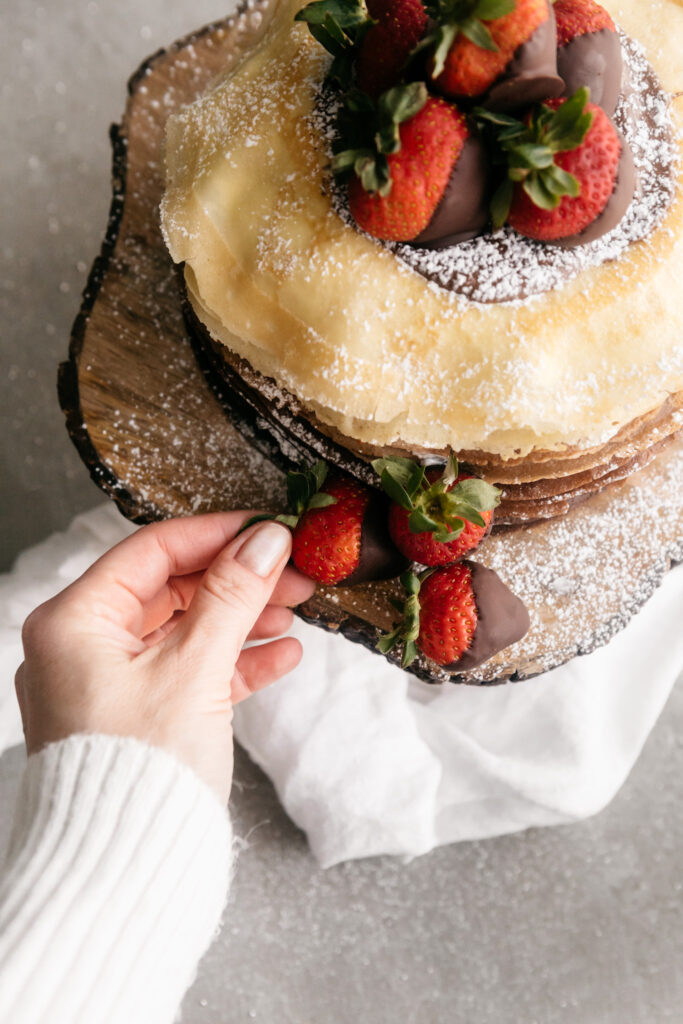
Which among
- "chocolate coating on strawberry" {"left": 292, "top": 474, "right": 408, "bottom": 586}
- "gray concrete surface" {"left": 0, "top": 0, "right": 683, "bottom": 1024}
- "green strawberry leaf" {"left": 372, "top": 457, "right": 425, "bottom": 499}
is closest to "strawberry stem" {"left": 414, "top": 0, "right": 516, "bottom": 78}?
"green strawberry leaf" {"left": 372, "top": 457, "right": 425, "bottom": 499}

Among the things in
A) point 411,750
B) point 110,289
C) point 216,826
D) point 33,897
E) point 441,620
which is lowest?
point 411,750

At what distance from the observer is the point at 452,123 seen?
2.85ft

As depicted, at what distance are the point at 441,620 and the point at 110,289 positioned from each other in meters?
0.73

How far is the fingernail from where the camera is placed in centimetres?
110

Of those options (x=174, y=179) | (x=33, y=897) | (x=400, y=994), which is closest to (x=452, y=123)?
(x=174, y=179)

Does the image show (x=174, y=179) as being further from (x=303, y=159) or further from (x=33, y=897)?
(x=33, y=897)

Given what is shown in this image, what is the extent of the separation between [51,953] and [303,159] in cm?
A: 94

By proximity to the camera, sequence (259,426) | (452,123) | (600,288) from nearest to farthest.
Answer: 1. (452,123)
2. (600,288)
3. (259,426)

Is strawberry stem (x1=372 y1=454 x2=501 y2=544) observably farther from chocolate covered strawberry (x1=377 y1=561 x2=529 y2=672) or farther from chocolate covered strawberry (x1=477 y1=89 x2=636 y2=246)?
chocolate covered strawberry (x1=477 y1=89 x2=636 y2=246)

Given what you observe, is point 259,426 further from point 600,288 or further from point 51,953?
point 51,953

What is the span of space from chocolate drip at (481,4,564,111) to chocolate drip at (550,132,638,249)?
111 mm

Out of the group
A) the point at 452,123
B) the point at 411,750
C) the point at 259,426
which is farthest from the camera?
the point at 411,750

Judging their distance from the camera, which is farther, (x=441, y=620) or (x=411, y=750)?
(x=411, y=750)

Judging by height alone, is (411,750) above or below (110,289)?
below
